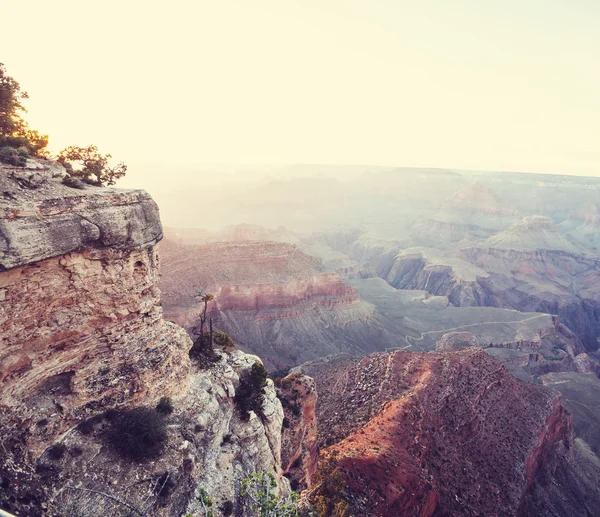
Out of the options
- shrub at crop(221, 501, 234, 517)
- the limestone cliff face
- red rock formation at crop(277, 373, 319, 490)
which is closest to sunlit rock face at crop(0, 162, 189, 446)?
the limestone cliff face

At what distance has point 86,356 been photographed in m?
16.3

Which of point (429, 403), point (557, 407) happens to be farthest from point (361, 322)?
point (429, 403)

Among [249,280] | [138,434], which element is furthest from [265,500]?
[249,280]

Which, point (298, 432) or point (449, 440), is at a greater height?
point (298, 432)

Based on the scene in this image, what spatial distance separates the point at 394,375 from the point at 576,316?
120 metres

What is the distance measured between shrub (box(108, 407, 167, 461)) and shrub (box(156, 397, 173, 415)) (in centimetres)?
61

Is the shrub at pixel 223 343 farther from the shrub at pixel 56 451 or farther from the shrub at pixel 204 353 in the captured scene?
the shrub at pixel 56 451

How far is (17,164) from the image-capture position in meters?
15.1

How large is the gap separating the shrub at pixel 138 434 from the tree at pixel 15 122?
44.5 ft

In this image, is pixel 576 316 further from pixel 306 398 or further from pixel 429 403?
pixel 306 398

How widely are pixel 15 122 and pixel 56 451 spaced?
1708 cm

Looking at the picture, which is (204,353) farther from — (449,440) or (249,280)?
(249,280)

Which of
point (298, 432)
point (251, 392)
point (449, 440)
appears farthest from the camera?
point (449, 440)

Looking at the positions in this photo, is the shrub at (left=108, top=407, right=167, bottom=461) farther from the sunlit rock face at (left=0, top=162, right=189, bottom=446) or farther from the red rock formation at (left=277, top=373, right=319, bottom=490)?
the red rock formation at (left=277, top=373, right=319, bottom=490)
